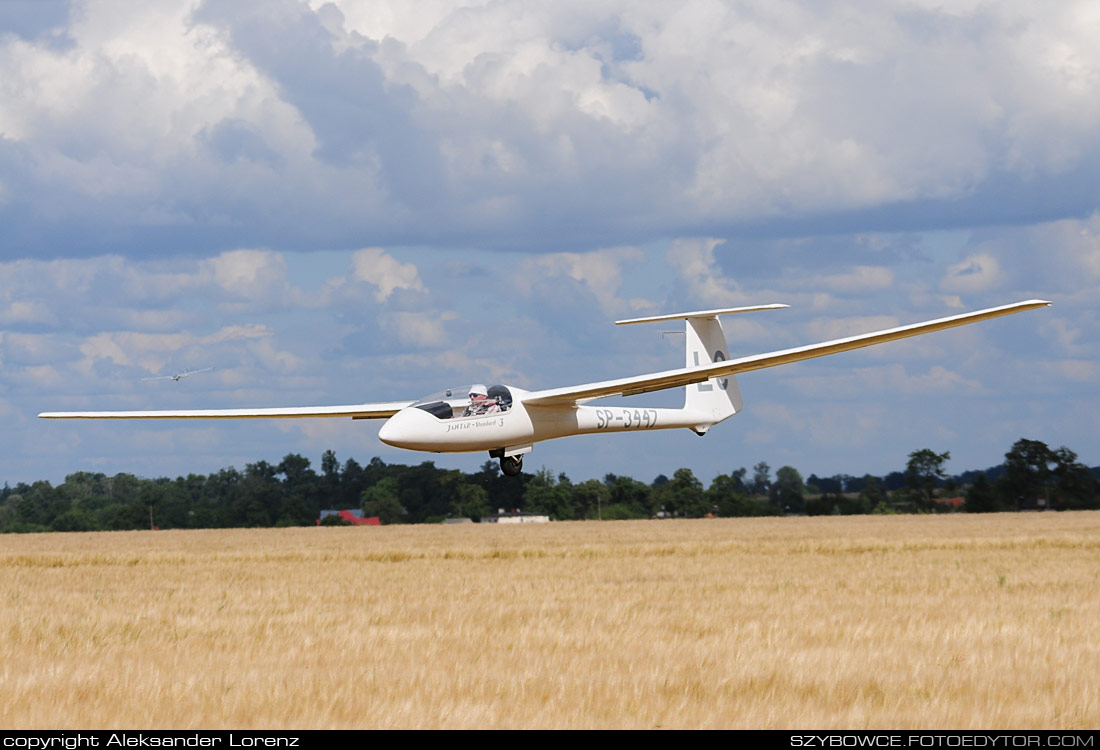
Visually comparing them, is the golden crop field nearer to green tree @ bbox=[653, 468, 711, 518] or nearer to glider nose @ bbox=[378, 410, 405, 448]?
glider nose @ bbox=[378, 410, 405, 448]

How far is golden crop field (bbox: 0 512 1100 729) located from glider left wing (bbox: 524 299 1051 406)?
15.9 ft

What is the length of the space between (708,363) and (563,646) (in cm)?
2731

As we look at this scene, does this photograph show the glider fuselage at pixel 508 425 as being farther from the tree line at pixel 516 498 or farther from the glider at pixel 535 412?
the tree line at pixel 516 498

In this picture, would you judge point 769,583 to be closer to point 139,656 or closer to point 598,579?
point 598,579

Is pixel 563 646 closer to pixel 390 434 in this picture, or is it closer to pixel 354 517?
pixel 390 434

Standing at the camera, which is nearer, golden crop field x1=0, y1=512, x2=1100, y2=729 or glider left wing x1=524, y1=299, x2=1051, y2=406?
golden crop field x1=0, y1=512, x2=1100, y2=729

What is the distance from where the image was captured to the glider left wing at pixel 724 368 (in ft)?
95.7

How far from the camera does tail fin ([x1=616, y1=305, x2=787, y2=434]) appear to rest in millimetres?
40469

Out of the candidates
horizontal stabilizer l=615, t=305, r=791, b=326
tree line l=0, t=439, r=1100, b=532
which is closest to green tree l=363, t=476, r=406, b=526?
tree line l=0, t=439, r=1100, b=532

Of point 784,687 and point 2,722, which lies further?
point 784,687

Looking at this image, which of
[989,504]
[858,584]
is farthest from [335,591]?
[989,504]

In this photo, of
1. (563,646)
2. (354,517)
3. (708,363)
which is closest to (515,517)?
(354,517)

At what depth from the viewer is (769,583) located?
78.3 feet

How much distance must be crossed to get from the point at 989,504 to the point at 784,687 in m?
78.2
